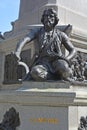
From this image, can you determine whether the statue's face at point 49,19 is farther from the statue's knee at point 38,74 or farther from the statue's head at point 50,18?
the statue's knee at point 38,74

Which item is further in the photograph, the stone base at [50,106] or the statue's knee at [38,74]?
the statue's knee at [38,74]

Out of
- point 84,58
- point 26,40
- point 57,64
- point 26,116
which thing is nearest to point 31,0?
point 84,58

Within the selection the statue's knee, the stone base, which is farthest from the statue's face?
the stone base

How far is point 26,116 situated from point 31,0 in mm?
4983

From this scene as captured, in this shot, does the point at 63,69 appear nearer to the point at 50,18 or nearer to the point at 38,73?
the point at 38,73

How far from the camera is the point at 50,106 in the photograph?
5.88 m

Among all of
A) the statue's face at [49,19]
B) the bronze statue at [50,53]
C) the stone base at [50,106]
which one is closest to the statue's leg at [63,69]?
the bronze statue at [50,53]

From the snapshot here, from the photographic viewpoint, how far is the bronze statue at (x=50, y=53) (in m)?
6.45

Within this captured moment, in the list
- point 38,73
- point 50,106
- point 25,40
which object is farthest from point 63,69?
point 25,40

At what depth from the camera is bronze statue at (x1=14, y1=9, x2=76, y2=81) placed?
21.1ft

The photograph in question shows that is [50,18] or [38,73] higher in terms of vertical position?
[50,18]

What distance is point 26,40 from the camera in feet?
23.1

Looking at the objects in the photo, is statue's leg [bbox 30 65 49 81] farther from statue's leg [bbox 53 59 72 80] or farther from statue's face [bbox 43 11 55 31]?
statue's face [bbox 43 11 55 31]

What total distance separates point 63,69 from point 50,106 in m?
0.89
